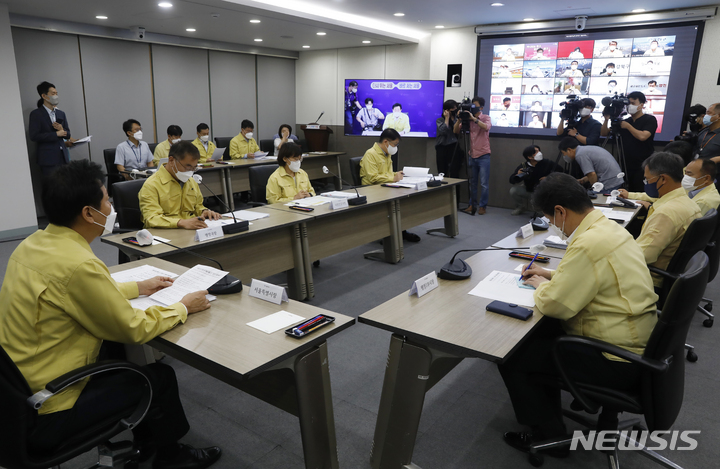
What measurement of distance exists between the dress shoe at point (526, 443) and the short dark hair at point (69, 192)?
6.05 ft

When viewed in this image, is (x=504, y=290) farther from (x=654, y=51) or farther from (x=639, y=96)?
(x=654, y=51)

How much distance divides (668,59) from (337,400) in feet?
19.2

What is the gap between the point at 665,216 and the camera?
2604 mm

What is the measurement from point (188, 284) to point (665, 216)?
2.45 meters

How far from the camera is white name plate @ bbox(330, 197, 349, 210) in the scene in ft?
12.3

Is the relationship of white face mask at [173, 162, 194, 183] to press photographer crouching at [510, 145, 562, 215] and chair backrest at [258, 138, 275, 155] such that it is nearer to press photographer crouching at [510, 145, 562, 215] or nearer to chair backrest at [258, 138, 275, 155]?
press photographer crouching at [510, 145, 562, 215]

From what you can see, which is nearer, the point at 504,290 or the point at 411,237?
the point at 504,290

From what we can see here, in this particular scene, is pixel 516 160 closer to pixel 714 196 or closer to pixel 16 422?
pixel 714 196

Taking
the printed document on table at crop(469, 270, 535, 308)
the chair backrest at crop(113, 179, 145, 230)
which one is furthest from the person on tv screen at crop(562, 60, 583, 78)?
the chair backrest at crop(113, 179, 145, 230)

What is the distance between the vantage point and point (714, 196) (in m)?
3.15

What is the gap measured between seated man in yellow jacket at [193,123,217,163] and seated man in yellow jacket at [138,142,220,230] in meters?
3.42

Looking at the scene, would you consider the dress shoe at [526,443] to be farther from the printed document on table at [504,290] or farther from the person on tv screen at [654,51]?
the person on tv screen at [654,51]

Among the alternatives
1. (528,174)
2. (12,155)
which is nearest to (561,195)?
(528,174)

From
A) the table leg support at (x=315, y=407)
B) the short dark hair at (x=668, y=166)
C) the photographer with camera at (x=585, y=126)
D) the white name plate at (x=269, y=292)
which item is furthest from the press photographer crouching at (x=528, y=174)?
the table leg support at (x=315, y=407)
